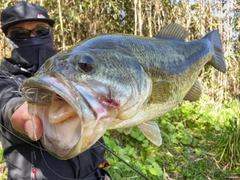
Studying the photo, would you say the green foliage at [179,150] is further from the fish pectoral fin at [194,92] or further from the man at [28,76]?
the fish pectoral fin at [194,92]

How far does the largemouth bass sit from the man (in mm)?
649

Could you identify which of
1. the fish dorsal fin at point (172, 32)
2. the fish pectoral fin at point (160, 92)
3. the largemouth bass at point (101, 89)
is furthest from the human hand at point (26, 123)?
the fish dorsal fin at point (172, 32)

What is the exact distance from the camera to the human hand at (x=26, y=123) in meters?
1.09

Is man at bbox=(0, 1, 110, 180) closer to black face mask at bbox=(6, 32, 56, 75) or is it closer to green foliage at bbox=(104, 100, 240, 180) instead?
black face mask at bbox=(6, 32, 56, 75)

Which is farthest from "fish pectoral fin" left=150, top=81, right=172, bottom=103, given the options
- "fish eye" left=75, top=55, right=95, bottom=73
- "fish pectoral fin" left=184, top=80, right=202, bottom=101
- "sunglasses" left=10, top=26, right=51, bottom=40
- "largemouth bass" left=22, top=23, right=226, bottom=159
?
"sunglasses" left=10, top=26, right=51, bottom=40

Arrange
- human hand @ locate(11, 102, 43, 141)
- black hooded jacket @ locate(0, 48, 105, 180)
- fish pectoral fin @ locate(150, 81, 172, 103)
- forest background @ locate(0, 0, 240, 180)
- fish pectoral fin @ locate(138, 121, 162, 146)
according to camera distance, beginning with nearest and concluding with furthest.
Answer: human hand @ locate(11, 102, 43, 141) < fish pectoral fin @ locate(150, 81, 172, 103) < fish pectoral fin @ locate(138, 121, 162, 146) < black hooded jacket @ locate(0, 48, 105, 180) < forest background @ locate(0, 0, 240, 180)

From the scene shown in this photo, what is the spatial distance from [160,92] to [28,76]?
114 centimetres

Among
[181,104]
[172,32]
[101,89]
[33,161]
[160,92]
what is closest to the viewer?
[101,89]

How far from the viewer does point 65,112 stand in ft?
3.42

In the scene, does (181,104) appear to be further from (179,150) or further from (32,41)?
(32,41)

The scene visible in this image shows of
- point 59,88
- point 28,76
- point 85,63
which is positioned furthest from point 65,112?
point 28,76

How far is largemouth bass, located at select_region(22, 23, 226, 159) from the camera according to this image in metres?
1.02

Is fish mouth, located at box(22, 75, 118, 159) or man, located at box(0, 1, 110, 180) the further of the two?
man, located at box(0, 1, 110, 180)

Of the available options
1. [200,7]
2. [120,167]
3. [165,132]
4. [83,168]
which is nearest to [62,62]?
[83,168]
